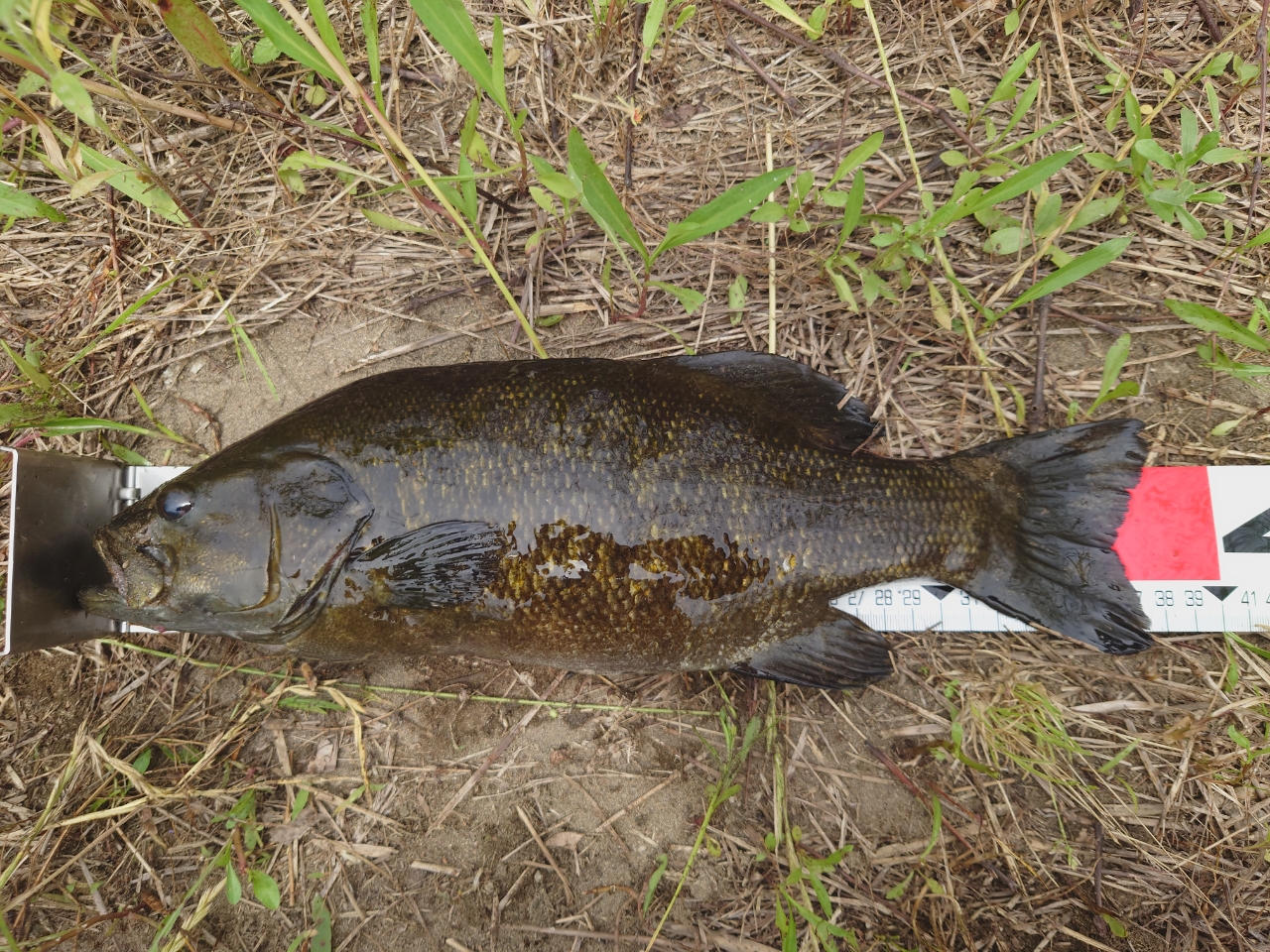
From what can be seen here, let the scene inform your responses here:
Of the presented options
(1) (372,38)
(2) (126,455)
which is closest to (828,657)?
(1) (372,38)

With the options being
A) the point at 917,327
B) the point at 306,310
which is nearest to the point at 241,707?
the point at 306,310

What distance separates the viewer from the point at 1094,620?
2980 millimetres

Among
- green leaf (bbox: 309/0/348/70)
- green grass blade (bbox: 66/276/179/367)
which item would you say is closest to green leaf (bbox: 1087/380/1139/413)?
green leaf (bbox: 309/0/348/70)

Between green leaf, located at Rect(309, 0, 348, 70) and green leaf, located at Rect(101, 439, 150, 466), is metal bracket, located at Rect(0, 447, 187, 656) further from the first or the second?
green leaf, located at Rect(309, 0, 348, 70)

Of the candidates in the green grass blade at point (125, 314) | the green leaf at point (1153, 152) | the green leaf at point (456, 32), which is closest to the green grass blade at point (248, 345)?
the green grass blade at point (125, 314)

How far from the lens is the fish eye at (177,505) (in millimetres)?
2650

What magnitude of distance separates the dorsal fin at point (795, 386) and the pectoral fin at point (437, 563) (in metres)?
1.23

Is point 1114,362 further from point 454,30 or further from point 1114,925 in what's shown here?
point 454,30

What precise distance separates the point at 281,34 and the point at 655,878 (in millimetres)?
3766

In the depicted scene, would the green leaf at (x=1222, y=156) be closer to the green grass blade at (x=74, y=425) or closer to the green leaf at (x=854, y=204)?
the green leaf at (x=854, y=204)

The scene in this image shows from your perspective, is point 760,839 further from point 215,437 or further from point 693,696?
point 215,437

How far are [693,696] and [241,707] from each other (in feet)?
7.28

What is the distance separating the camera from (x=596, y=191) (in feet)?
8.45

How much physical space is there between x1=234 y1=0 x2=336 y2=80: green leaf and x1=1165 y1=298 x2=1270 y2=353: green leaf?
3778 millimetres
